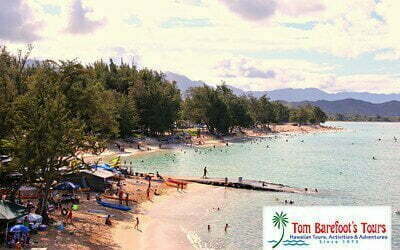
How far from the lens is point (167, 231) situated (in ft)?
137

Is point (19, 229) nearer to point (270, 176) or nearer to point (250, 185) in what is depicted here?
point (250, 185)

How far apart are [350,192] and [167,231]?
38109 millimetres

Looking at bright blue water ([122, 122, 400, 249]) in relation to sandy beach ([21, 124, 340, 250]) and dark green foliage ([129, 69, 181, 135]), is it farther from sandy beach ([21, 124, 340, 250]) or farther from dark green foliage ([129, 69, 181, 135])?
dark green foliage ([129, 69, 181, 135])

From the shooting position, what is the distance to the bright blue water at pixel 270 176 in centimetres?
4525

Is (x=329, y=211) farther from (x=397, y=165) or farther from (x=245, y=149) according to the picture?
(x=245, y=149)

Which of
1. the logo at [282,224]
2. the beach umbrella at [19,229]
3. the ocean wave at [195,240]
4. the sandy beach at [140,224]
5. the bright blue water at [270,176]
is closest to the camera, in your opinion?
the logo at [282,224]

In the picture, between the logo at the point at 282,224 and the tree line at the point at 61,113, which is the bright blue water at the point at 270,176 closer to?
the tree line at the point at 61,113

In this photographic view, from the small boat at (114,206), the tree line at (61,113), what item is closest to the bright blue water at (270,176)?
the small boat at (114,206)

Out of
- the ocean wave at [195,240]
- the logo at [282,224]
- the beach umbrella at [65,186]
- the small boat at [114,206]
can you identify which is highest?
the logo at [282,224]

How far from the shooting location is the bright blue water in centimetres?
4525

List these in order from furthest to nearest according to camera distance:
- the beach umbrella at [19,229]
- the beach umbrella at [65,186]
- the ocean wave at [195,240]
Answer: the beach umbrella at [65,186], the ocean wave at [195,240], the beach umbrella at [19,229]

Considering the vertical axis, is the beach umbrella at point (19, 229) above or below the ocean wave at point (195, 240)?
above

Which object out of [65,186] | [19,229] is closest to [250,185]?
[65,186]

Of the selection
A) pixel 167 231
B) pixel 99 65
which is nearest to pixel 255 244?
pixel 167 231
